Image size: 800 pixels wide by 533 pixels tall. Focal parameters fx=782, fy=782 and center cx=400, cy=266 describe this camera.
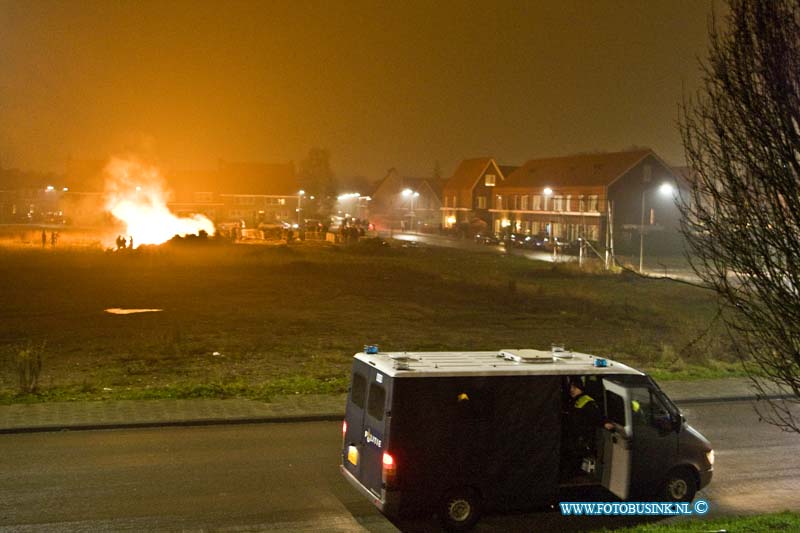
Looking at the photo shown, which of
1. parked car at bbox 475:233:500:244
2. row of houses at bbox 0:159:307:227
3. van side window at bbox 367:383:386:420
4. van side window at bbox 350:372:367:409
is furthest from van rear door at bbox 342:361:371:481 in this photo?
row of houses at bbox 0:159:307:227

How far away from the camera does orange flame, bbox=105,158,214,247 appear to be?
65.8 meters

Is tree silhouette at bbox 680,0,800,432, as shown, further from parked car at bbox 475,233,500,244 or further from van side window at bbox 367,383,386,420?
parked car at bbox 475,233,500,244

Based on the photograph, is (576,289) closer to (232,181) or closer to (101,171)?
(232,181)

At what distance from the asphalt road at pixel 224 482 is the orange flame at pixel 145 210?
1920 inches

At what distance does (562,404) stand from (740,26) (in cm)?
439

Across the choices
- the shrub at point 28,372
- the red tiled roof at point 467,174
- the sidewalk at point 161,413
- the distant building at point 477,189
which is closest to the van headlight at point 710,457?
the sidewalk at point 161,413

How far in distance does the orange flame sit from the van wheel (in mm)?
53387

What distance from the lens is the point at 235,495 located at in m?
9.39

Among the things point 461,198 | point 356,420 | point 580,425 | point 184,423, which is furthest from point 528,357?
point 461,198

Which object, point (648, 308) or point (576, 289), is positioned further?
point (576, 289)

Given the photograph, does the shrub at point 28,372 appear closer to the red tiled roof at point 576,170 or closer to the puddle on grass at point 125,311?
the puddle on grass at point 125,311

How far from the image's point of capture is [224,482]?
9.84 metres

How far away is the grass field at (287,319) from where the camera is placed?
1688cm

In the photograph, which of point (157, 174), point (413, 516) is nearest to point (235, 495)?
point (413, 516)
